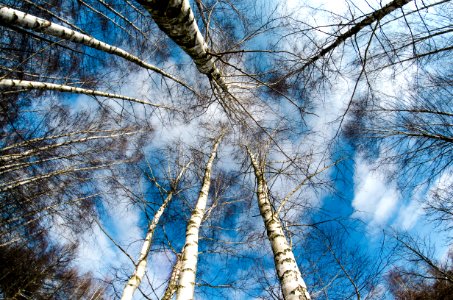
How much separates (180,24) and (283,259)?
2472 millimetres

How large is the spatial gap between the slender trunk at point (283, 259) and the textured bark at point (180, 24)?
6.85ft

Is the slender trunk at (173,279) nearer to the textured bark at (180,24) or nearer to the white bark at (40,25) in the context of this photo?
the textured bark at (180,24)

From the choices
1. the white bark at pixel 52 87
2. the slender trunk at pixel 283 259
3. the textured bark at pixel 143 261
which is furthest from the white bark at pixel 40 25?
the textured bark at pixel 143 261

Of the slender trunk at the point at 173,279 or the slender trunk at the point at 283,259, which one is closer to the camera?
the slender trunk at the point at 283,259

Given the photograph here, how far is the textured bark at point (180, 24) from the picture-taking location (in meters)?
1.60

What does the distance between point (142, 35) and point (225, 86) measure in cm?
263

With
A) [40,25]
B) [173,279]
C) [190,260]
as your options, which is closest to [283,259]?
[190,260]

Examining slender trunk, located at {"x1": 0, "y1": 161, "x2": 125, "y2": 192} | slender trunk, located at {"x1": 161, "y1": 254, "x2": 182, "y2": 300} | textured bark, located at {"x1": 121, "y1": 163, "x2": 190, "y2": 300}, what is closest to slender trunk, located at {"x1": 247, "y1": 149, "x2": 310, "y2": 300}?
slender trunk, located at {"x1": 161, "y1": 254, "x2": 182, "y2": 300}

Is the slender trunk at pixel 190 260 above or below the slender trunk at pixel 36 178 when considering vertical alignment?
below

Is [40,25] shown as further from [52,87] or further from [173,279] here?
[173,279]

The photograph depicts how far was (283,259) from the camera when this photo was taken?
2.39 m

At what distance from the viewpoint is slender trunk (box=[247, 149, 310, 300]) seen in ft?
6.85

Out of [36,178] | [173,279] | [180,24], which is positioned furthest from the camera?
[36,178]

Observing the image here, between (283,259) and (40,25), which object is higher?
(40,25)
